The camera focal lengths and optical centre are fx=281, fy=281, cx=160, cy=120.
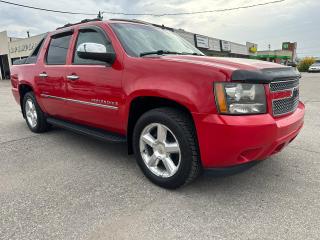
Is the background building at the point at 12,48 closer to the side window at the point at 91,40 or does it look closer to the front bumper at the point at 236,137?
the side window at the point at 91,40

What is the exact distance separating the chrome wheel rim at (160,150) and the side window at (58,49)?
1.92 metres

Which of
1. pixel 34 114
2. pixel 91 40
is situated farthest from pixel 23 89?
pixel 91 40

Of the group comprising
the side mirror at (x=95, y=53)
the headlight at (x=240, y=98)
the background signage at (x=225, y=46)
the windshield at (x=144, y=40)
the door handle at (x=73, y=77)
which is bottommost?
the headlight at (x=240, y=98)

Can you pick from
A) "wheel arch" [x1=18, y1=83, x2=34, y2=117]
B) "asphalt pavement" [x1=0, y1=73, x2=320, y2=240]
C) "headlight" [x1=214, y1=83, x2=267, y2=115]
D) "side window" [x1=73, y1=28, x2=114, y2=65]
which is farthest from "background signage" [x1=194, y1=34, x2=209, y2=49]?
"headlight" [x1=214, y1=83, x2=267, y2=115]

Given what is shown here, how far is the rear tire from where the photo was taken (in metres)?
5.00

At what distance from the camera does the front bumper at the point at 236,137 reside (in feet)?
7.54

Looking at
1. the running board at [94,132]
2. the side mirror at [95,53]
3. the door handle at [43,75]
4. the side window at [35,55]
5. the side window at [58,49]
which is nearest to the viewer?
the side mirror at [95,53]

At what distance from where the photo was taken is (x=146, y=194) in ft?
9.24

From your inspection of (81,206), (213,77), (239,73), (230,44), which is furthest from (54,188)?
(230,44)

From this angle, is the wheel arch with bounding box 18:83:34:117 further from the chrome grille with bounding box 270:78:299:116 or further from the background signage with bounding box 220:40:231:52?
the background signage with bounding box 220:40:231:52

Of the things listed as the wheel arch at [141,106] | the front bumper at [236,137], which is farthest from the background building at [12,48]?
the front bumper at [236,137]

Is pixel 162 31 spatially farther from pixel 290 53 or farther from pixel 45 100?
pixel 290 53

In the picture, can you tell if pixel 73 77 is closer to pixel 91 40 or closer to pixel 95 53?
pixel 91 40

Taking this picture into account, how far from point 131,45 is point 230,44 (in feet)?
122
